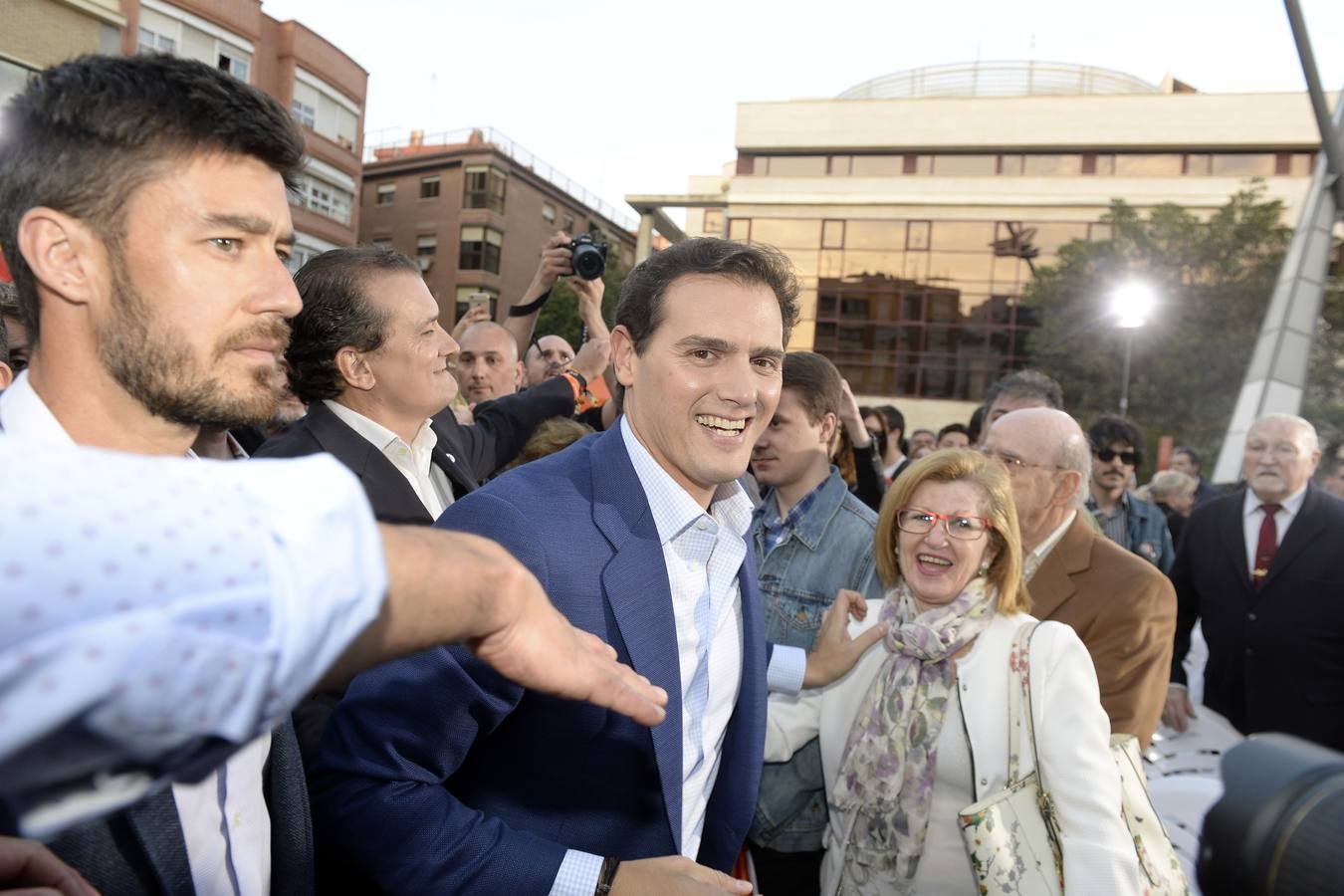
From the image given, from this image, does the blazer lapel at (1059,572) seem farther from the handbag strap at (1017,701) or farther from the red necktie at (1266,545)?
the red necktie at (1266,545)

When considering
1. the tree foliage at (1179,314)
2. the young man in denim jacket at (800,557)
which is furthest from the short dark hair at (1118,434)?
the tree foliage at (1179,314)

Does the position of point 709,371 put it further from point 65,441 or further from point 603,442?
point 65,441

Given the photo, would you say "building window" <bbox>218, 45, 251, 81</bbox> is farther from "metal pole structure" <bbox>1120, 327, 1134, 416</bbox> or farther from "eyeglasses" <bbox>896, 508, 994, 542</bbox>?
"eyeglasses" <bbox>896, 508, 994, 542</bbox>

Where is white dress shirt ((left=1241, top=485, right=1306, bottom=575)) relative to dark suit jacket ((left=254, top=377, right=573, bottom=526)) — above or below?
below

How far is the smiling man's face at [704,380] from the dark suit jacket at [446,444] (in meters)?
0.68

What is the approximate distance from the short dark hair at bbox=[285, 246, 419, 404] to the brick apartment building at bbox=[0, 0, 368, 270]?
17765 millimetres

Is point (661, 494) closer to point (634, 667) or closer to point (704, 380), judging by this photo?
point (704, 380)

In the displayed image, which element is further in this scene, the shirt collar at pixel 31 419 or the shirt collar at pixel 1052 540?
the shirt collar at pixel 1052 540

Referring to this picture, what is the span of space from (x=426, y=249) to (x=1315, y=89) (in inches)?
1612

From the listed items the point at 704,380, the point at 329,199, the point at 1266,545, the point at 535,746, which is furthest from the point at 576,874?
the point at 329,199

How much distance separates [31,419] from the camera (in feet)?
4.28

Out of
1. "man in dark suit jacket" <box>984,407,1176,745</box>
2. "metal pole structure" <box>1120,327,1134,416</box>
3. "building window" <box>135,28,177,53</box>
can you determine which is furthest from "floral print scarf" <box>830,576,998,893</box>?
"building window" <box>135,28,177,53</box>

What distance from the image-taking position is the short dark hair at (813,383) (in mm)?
3508

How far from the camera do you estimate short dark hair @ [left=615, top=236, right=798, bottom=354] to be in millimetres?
2107
